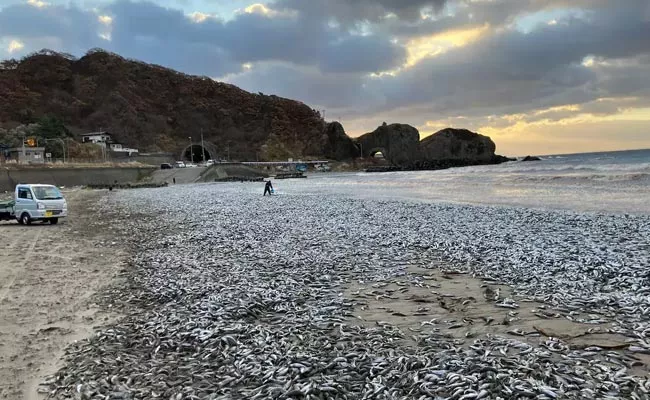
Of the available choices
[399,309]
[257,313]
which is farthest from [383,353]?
[257,313]

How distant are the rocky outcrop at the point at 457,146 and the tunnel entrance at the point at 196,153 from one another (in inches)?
3129

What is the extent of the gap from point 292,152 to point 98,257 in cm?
16634

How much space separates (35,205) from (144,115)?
167 metres

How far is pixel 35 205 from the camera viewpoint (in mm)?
24531

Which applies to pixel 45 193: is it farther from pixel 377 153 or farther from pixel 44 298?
pixel 377 153

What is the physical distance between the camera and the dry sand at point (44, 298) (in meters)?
6.83

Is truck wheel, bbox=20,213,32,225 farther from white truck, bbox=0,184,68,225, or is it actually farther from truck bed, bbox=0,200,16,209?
truck bed, bbox=0,200,16,209

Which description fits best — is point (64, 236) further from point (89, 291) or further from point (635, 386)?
point (635, 386)

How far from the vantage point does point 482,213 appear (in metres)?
24.6

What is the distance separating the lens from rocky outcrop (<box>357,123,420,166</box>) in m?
181

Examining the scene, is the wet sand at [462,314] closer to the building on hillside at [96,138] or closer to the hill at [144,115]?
the building on hillside at [96,138]

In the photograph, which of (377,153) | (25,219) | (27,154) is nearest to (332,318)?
(25,219)

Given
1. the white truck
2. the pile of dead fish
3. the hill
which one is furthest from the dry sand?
the hill

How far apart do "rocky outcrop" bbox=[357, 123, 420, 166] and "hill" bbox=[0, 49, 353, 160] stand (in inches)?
576
